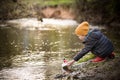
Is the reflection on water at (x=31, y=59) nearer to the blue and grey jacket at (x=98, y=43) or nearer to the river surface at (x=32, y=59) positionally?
the river surface at (x=32, y=59)

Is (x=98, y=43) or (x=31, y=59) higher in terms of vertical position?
(x=98, y=43)

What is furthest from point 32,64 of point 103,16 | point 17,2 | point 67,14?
point 67,14

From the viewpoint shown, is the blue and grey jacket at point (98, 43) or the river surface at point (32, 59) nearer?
the blue and grey jacket at point (98, 43)

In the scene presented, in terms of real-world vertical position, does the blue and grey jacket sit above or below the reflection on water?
above

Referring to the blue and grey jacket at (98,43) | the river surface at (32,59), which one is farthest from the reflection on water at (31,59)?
the blue and grey jacket at (98,43)

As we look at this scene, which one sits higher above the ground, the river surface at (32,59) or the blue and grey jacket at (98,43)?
the blue and grey jacket at (98,43)

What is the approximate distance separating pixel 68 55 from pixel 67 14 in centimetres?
3302

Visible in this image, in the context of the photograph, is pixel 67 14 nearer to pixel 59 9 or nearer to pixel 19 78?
pixel 59 9

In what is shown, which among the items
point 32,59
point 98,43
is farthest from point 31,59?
point 98,43

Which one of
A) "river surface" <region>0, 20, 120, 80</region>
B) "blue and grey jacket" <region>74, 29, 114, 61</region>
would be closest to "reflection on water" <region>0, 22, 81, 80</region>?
"river surface" <region>0, 20, 120, 80</region>

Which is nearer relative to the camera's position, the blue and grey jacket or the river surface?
the blue and grey jacket

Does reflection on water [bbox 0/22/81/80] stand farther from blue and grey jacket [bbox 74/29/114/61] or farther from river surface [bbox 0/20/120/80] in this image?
blue and grey jacket [bbox 74/29/114/61]

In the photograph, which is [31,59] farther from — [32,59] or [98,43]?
[98,43]

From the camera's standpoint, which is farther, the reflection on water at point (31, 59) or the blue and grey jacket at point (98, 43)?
the reflection on water at point (31, 59)
